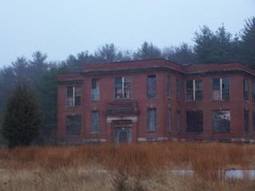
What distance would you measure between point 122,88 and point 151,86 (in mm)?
2616

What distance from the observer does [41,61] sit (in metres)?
112

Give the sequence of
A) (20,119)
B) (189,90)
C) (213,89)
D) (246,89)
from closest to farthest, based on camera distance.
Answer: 1. (20,119)
2. (213,89)
3. (246,89)
4. (189,90)

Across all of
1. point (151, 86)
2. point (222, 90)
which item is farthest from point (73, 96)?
point (222, 90)

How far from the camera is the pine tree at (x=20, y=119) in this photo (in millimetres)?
40375

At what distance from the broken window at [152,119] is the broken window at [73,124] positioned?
901cm

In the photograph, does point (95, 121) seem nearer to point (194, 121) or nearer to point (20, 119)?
point (194, 121)

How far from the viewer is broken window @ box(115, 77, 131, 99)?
5088 centimetres

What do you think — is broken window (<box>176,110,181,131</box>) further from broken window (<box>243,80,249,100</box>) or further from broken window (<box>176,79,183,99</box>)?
broken window (<box>243,80,249,100</box>)

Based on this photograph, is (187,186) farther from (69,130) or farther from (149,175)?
(69,130)

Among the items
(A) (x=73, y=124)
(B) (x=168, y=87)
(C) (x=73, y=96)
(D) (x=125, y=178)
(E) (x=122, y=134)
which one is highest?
(B) (x=168, y=87)

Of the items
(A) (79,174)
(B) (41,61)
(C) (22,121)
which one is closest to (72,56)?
(B) (41,61)

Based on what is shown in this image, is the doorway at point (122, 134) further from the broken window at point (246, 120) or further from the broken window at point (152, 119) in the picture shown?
the broken window at point (246, 120)

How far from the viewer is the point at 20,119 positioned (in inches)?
1594

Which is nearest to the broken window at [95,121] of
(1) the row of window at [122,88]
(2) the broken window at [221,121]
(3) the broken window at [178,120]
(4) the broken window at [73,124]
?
(1) the row of window at [122,88]
